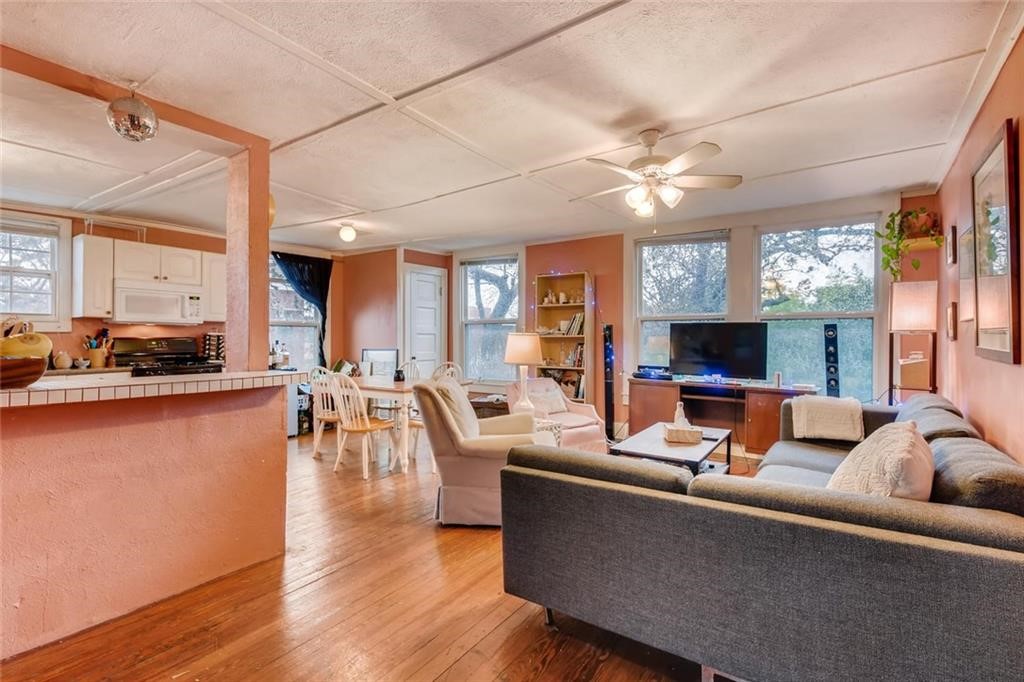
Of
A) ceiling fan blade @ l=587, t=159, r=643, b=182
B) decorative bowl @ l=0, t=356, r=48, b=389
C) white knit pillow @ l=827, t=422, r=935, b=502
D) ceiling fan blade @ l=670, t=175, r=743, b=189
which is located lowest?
white knit pillow @ l=827, t=422, r=935, b=502

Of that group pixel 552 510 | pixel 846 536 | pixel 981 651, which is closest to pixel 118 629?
pixel 552 510

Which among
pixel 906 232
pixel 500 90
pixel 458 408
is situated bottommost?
pixel 458 408

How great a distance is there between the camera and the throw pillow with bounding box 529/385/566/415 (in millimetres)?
4426

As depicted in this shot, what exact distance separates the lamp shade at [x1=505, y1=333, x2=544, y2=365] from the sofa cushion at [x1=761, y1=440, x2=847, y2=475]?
1903 millimetres

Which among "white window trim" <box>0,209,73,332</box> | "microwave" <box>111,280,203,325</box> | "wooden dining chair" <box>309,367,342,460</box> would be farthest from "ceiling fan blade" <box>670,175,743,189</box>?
"white window trim" <box>0,209,73,332</box>

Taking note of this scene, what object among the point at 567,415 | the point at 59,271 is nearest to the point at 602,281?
the point at 567,415

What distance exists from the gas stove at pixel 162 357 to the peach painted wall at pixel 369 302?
1.85 metres

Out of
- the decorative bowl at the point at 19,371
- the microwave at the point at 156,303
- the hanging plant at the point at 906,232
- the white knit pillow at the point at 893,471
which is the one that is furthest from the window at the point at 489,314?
the decorative bowl at the point at 19,371

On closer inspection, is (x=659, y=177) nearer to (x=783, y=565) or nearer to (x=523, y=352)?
(x=523, y=352)

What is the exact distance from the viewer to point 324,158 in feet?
10.5

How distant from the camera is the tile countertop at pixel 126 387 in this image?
1733 millimetres

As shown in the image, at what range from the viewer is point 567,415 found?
4438mm

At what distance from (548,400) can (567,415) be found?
221mm

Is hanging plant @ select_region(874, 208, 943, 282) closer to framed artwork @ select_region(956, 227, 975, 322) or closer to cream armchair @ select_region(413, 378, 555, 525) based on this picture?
framed artwork @ select_region(956, 227, 975, 322)
